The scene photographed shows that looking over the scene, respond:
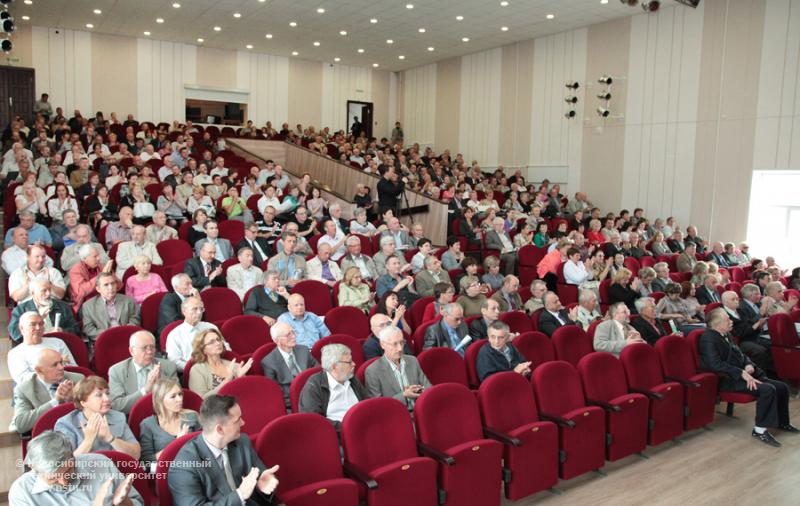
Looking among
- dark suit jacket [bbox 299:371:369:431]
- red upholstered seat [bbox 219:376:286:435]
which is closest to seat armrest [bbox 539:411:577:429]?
dark suit jacket [bbox 299:371:369:431]

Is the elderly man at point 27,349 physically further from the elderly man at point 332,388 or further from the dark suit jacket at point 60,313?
the elderly man at point 332,388

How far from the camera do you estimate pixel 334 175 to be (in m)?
11.9

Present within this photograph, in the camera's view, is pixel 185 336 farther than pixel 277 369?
Yes

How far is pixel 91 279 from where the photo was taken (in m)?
4.61

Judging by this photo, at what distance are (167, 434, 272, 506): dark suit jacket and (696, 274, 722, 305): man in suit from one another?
5896mm

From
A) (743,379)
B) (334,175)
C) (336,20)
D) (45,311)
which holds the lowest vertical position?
(743,379)

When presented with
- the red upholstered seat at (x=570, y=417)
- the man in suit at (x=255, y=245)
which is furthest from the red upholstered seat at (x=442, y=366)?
the man in suit at (x=255, y=245)

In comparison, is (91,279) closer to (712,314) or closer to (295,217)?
(295,217)

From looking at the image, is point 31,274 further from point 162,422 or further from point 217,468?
point 217,468

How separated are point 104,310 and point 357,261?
8.93ft

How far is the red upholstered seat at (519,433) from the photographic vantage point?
10.9 ft

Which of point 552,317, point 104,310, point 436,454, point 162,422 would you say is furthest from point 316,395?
point 552,317

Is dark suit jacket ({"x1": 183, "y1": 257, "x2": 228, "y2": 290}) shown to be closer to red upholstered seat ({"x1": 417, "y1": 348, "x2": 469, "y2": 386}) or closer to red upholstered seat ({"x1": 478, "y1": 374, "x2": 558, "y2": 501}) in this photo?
red upholstered seat ({"x1": 417, "y1": 348, "x2": 469, "y2": 386})

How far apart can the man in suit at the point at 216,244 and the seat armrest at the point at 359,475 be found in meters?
3.45
